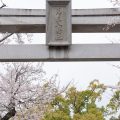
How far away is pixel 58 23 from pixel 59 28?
9 cm

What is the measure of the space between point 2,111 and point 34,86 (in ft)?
4.07

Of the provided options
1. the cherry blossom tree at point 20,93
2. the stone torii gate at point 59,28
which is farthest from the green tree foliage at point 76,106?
the stone torii gate at point 59,28

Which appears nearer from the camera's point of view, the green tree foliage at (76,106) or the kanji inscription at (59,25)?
the kanji inscription at (59,25)

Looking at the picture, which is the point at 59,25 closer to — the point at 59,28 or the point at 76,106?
the point at 59,28

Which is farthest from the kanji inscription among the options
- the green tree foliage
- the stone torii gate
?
the green tree foliage

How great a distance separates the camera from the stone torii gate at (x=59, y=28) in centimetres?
719

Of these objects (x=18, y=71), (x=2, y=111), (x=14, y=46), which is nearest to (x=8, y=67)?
(x=18, y=71)

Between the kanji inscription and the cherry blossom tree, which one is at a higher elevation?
the kanji inscription

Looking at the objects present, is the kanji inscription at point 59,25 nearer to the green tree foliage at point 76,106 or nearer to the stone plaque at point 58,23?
the stone plaque at point 58,23

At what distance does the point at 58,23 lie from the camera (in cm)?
724

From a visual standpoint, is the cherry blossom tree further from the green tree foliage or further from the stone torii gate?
the green tree foliage

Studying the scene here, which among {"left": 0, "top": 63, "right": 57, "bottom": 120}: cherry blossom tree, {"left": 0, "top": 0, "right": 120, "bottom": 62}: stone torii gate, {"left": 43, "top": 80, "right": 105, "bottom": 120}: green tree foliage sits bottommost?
{"left": 43, "top": 80, "right": 105, "bottom": 120}: green tree foliage

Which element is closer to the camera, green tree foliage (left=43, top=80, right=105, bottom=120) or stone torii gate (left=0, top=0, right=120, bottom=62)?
stone torii gate (left=0, top=0, right=120, bottom=62)

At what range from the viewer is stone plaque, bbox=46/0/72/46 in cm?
717
